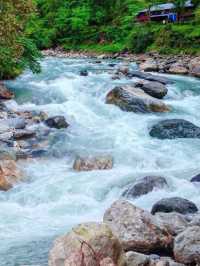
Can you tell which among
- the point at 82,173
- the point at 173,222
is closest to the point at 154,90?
the point at 82,173

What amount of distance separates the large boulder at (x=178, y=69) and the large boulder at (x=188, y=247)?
74.2ft

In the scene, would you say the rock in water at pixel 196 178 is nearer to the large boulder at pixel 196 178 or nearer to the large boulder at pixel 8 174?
the large boulder at pixel 196 178

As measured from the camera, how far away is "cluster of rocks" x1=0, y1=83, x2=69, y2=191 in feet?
40.3

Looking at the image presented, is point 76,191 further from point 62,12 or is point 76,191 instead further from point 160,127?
point 62,12

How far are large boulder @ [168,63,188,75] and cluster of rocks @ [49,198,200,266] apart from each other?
20.6 m

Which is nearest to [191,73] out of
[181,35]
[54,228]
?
[181,35]

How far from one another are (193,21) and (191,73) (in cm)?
1603

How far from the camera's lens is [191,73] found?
94.9 feet

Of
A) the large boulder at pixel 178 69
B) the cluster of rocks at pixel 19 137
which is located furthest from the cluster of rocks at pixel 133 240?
the large boulder at pixel 178 69

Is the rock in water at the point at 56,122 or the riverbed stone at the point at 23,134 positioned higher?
the riverbed stone at the point at 23,134

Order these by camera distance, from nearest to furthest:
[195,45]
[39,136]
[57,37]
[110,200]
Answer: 1. [110,200]
2. [39,136]
3. [195,45]
4. [57,37]

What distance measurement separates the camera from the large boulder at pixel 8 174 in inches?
459

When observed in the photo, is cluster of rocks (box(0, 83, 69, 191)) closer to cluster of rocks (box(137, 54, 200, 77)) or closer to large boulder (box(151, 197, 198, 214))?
large boulder (box(151, 197, 198, 214))

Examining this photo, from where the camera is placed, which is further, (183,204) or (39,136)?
(39,136)
